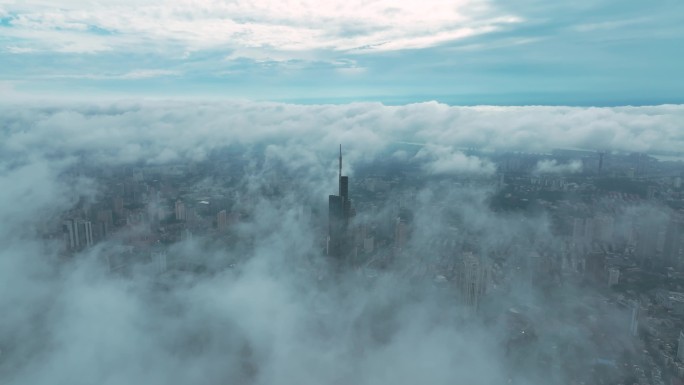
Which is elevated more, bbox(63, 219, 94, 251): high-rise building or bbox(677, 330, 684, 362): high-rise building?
bbox(63, 219, 94, 251): high-rise building

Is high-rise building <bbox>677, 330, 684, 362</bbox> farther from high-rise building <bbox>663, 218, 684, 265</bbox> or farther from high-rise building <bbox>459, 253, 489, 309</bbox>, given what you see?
high-rise building <bbox>459, 253, 489, 309</bbox>

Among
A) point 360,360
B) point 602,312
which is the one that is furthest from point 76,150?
point 602,312

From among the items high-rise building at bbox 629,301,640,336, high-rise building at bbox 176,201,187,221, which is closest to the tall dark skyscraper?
high-rise building at bbox 176,201,187,221

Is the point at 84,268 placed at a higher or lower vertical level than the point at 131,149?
lower

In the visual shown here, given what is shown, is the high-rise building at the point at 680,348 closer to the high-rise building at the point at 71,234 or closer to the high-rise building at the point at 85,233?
the high-rise building at the point at 85,233

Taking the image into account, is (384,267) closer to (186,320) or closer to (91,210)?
(186,320)

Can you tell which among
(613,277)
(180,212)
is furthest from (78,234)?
(613,277)

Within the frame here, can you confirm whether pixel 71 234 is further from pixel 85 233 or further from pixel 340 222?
pixel 340 222

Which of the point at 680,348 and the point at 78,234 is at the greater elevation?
the point at 78,234
